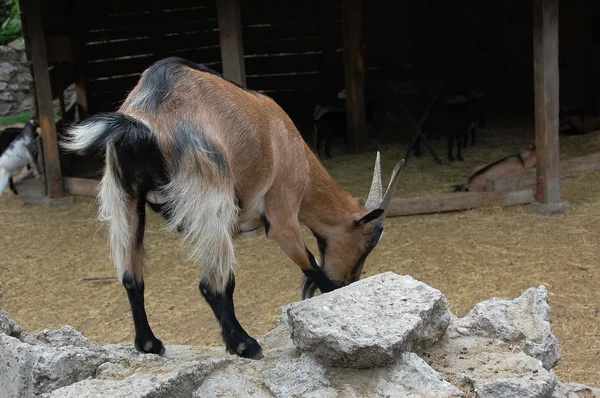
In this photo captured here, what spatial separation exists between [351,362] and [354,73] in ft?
23.1

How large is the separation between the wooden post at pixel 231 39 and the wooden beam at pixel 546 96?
278 centimetres

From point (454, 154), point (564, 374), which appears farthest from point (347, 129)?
point (564, 374)

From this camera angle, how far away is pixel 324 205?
13.8 feet

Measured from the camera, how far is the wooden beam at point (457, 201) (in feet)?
24.4

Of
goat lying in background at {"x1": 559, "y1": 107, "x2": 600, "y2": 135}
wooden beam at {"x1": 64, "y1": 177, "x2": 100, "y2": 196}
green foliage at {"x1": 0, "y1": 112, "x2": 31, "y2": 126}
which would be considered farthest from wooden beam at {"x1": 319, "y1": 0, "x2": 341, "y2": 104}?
green foliage at {"x1": 0, "y1": 112, "x2": 31, "y2": 126}

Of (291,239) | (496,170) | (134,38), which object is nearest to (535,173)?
(496,170)

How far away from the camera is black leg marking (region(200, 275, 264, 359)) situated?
11.0 ft

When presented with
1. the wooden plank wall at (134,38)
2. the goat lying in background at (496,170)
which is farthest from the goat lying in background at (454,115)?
the wooden plank wall at (134,38)

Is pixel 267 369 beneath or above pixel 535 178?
above

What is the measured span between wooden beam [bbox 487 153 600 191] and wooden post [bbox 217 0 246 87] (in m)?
2.78

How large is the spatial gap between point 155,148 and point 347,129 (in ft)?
23.1

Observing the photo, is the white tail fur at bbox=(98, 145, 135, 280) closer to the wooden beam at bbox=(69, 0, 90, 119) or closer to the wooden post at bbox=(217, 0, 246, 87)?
the wooden post at bbox=(217, 0, 246, 87)

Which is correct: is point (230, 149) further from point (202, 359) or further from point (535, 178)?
point (535, 178)

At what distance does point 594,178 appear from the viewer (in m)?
8.01
